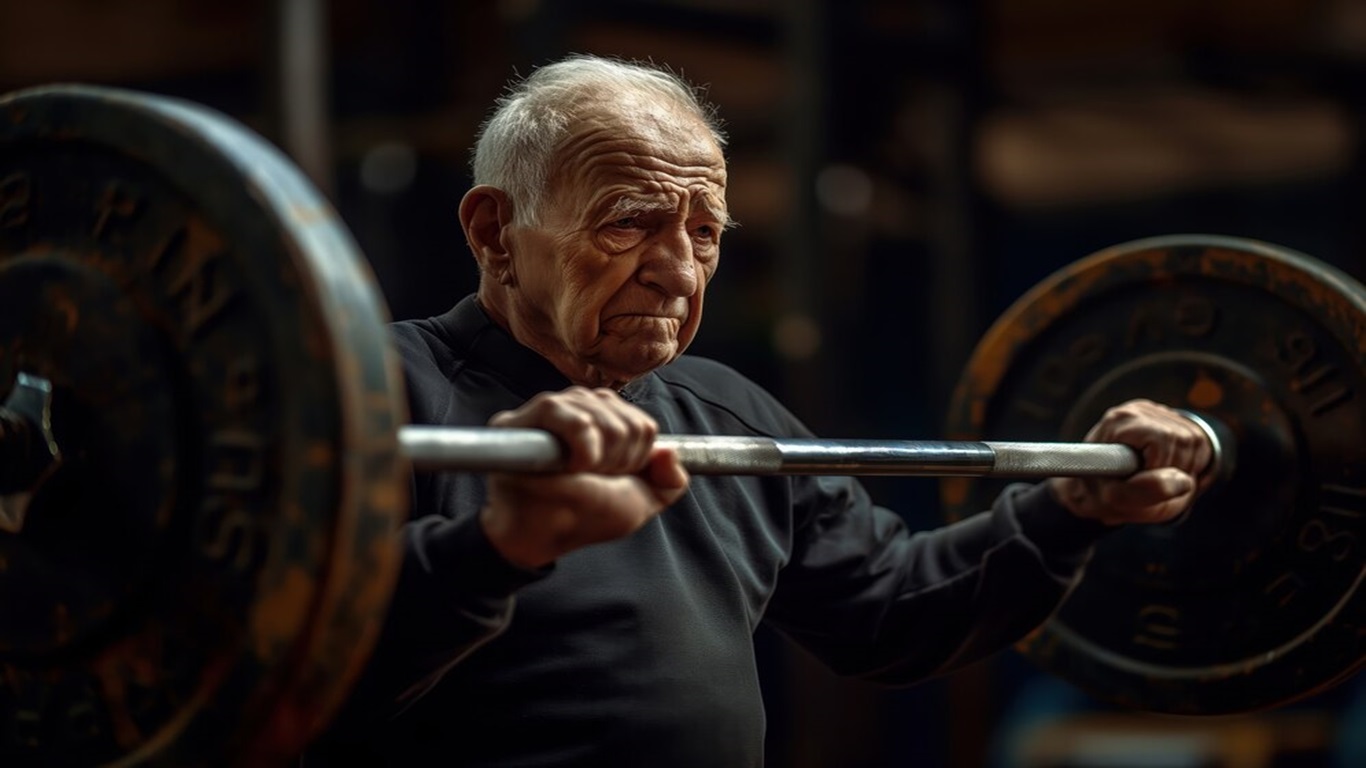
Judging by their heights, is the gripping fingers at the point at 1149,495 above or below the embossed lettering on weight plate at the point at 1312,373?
below

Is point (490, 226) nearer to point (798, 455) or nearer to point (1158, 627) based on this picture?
point (798, 455)

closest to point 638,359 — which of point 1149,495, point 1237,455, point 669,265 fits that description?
point 669,265

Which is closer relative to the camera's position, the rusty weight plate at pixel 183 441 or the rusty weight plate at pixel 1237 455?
the rusty weight plate at pixel 183 441

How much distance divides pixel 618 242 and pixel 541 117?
0.16 m

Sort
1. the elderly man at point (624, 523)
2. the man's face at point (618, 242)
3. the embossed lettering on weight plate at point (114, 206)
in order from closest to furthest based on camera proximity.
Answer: the embossed lettering on weight plate at point (114, 206)
the elderly man at point (624, 523)
the man's face at point (618, 242)

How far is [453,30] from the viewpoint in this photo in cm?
520

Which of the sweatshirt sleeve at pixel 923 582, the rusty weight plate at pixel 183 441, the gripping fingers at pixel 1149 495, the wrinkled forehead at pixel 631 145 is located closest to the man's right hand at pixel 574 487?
the rusty weight plate at pixel 183 441

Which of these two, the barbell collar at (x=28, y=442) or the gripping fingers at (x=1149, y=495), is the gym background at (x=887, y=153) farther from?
the barbell collar at (x=28, y=442)

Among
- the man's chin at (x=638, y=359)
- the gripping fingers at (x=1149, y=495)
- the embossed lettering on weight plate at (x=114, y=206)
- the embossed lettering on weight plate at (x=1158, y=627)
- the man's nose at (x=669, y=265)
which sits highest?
the embossed lettering on weight plate at (x=114, y=206)

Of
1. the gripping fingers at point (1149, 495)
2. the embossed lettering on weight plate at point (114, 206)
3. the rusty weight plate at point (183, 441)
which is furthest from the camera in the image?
the gripping fingers at point (1149, 495)

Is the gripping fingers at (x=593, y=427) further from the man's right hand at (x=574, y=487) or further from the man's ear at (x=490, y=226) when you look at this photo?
the man's ear at (x=490, y=226)

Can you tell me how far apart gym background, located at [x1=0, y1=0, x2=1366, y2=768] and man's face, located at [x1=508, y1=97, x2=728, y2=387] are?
199 cm

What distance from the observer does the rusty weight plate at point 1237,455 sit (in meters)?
1.89

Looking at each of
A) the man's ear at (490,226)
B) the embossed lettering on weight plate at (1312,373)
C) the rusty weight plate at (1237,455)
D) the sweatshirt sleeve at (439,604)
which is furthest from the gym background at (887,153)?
the sweatshirt sleeve at (439,604)
